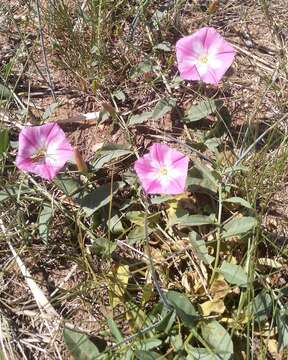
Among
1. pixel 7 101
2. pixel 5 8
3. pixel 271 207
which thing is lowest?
pixel 271 207

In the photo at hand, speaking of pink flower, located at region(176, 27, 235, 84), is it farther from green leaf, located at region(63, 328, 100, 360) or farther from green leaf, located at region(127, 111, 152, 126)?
green leaf, located at region(63, 328, 100, 360)

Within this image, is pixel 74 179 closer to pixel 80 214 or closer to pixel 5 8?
pixel 80 214

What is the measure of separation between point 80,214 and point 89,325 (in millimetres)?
286

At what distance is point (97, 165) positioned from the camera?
1.56 meters

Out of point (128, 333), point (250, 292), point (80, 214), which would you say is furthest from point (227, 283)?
point (80, 214)

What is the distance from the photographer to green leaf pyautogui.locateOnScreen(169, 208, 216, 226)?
55.7 inches

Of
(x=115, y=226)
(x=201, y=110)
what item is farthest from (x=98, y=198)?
→ (x=201, y=110)

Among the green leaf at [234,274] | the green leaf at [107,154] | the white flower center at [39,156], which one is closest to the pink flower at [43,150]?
the white flower center at [39,156]

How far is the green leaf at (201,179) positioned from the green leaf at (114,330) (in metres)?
0.39

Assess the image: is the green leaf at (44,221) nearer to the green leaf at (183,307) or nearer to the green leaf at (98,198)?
the green leaf at (98,198)

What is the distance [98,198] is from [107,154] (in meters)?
0.13

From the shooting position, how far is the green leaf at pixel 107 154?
5.10 ft

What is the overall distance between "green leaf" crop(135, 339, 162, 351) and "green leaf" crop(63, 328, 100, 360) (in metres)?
0.10

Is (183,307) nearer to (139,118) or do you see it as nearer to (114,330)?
(114,330)
